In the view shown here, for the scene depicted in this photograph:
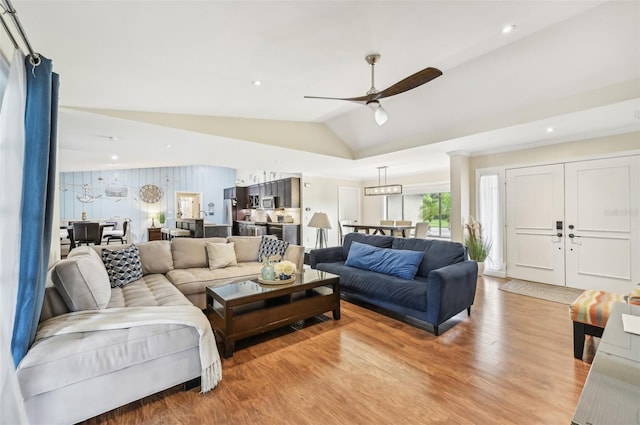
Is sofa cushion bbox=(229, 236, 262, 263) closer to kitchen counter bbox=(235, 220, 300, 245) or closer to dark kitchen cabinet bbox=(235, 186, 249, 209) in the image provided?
kitchen counter bbox=(235, 220, 300, 245)

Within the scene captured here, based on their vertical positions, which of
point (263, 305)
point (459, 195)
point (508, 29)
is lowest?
point (263, 305)

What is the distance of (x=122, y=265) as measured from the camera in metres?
3.23

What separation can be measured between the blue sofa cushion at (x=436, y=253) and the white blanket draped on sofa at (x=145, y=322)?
2691mm

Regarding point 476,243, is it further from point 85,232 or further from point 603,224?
point 85,232

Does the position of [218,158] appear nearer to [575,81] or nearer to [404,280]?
[404,280]

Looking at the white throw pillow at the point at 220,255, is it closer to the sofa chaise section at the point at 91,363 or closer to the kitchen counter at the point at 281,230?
the sofa chaise section at the point at 91,363

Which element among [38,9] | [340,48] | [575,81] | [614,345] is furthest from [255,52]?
[575,81]

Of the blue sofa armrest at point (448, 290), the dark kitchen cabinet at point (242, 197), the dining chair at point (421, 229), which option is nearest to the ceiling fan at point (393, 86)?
the blue sofa armrest at point (448, 290)

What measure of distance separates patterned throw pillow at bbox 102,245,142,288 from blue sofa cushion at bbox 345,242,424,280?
278 centimetres

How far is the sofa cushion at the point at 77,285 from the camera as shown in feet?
6.88

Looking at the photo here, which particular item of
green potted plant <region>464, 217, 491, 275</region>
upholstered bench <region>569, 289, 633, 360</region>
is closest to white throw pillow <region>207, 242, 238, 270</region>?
upholstered bench <region>569, 289, 633, 360</region>

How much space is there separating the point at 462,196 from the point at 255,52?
15.1ft

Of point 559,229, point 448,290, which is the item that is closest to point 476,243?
point 559,229

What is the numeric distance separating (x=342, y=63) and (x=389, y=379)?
2990mm
